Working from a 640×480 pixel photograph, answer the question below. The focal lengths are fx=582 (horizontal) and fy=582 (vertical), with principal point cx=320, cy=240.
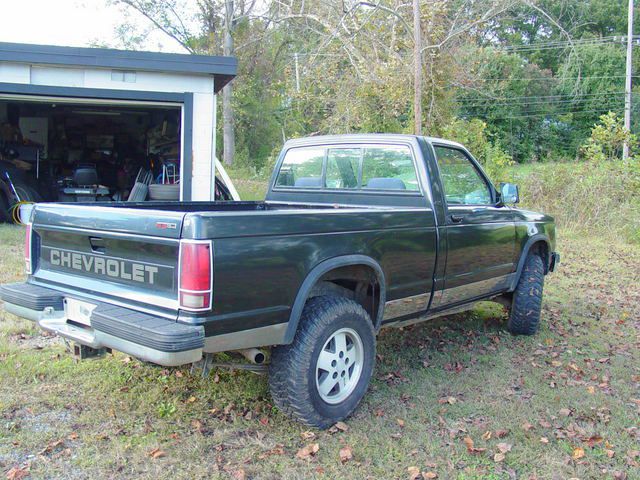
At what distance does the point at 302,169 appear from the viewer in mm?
5453

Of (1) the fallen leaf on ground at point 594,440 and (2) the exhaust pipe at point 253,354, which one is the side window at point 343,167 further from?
(1) the fallen leaf on ground at point 594,440

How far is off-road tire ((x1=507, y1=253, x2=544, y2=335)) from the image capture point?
224 inches

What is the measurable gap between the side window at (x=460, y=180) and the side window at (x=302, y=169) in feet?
3.59

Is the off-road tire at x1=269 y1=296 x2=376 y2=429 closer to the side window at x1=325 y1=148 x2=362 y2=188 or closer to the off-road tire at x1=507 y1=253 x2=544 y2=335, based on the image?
the side window at x1=325 y1=148 x2=362 y2=188

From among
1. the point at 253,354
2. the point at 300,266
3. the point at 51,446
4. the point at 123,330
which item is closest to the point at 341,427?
the point at 253,354

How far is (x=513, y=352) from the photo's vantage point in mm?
5336

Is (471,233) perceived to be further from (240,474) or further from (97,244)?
(97,244)

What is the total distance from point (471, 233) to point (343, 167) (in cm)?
124

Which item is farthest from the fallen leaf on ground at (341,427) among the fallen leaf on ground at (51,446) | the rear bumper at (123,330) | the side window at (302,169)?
the side window at (302,169)

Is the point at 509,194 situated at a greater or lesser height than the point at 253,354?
greater

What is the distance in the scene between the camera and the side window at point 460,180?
16.0ft

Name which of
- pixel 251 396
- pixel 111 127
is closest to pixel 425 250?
pixel 251 396

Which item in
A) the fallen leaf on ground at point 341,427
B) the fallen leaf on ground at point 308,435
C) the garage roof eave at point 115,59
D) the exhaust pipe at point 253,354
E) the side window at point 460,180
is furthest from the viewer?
the garage roof eave at point 115,59

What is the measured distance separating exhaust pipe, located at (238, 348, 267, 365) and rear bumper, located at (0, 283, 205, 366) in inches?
20.2
